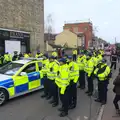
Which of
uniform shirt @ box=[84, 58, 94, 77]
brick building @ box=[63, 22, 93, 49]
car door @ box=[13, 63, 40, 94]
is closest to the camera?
car door @ box=[13, 63, 40, 94]

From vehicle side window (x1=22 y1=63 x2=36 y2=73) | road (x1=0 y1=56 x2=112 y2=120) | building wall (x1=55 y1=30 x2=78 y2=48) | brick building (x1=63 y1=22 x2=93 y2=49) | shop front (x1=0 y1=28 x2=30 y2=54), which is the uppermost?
brick building (x1=63 y1=22 x2=93 y2=49)

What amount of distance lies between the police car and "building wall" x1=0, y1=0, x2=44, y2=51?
46.3 feet

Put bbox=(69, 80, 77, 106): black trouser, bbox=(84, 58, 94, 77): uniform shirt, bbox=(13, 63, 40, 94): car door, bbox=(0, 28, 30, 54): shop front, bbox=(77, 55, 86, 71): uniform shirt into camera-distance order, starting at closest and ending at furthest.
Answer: bbox=(69, 80, 77, 106): black trouser
bbox=(13, 63, 40, 94): car door
bbox=(84, 58, 94, 77): uniform shirt
bbox=(77, 55, 86, 71): uniform shirt
bbox=(0, 28, 30, 54): shop front

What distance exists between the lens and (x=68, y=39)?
64.6 metres

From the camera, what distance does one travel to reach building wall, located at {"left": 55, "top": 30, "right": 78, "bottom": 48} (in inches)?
2520

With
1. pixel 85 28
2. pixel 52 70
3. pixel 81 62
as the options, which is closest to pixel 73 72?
pixel 52 70

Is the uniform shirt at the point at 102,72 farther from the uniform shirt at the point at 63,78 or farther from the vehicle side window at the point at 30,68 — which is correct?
the vehicle side window at the point at 30,68

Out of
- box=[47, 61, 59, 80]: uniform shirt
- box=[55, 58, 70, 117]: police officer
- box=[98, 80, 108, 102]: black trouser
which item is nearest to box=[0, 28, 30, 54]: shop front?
box=[47, 61, 59, 80]: uniform shirt

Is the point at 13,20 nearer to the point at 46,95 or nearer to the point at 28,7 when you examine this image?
the point at 28,7

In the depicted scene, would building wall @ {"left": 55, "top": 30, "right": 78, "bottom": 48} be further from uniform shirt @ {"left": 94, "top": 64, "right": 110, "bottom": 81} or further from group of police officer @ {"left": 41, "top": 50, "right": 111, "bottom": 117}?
Result: uniform shirt @ {"left": 94, "top": 64, "right": 110, "bottom": 81}

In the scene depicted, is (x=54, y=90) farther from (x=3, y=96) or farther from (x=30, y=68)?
(x=30, y=68)

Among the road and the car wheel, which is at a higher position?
the car wheel

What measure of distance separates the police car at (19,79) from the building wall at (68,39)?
54.6m

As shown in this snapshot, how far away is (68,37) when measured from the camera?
212 ft
